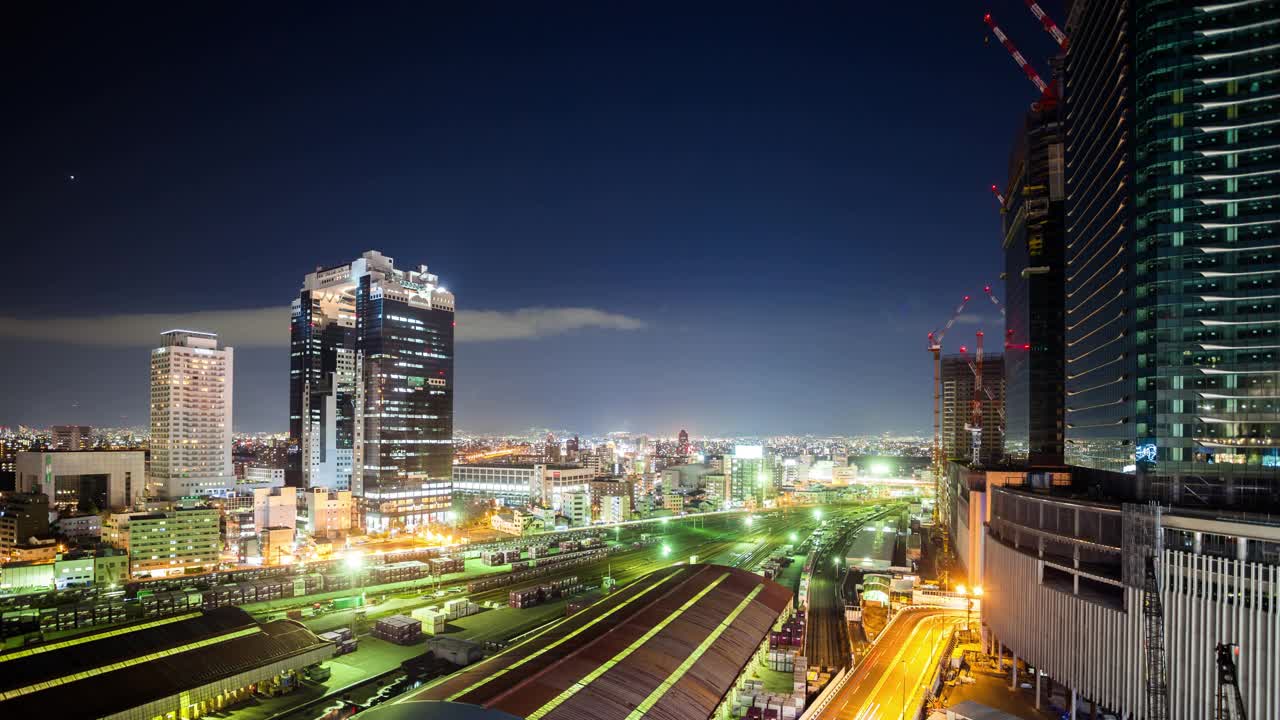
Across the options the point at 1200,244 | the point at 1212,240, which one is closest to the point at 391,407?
the point at 1200,244

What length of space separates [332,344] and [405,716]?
10768 cm

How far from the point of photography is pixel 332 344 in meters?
119

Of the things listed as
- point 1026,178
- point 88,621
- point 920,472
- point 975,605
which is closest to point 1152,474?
point 975,605

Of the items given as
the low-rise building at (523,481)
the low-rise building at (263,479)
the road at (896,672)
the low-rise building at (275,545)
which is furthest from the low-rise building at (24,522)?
the road at (896,672)

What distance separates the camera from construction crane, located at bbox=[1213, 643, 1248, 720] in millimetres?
21183

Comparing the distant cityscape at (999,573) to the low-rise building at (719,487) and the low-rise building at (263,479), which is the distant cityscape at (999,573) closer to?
the low-rise building at (263,479)

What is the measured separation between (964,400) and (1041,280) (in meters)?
66.1

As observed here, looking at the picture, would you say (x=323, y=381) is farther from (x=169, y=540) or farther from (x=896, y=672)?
(x=896, y=672)

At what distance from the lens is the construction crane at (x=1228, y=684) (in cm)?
2118

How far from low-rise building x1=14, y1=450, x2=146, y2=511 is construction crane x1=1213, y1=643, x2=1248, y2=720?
108856 mm

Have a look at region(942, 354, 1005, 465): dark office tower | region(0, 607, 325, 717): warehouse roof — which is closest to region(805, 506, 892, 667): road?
region(0, 607, 325, 717): warehouse roof

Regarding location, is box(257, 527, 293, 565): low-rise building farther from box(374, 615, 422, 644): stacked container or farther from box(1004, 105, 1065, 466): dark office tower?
box(1004, 105, 1065, 466): dark office tower

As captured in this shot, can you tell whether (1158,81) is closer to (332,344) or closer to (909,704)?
(909,704)

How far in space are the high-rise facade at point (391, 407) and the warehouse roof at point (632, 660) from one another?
5738 cm
